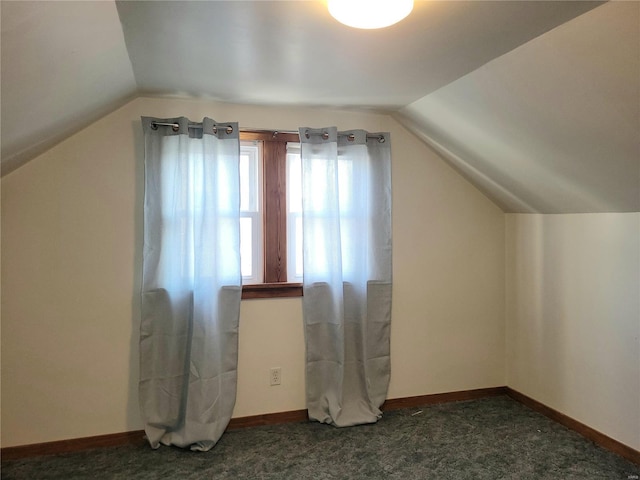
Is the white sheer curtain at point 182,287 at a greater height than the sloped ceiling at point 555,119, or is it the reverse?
the sloped ceiling at point 555,119

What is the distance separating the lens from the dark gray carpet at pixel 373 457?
237cm

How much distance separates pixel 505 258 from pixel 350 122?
160 centimetres

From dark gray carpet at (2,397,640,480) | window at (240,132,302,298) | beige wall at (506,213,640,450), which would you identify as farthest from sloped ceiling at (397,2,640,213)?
dark gray carpet at (2,397,640,480)

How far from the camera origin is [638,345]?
96.9 inches

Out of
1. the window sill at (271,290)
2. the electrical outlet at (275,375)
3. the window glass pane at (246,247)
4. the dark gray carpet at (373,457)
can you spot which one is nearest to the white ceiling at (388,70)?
the window glass pane at (246,247)

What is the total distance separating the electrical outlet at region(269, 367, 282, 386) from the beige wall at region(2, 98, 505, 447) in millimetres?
29

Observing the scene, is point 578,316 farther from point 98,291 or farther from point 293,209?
point 98,291

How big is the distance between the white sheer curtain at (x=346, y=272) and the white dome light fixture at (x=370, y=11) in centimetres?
142

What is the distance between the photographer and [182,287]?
271 cm

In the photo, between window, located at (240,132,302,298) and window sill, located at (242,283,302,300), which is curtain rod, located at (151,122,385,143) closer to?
window, located at (240,132,302,298)

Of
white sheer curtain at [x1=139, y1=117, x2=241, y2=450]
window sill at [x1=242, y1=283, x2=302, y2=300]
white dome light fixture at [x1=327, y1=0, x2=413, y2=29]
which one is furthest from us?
window sill at [x1=242, y1=283, x2=302, y2=300]

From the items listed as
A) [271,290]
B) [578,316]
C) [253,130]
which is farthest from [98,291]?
[578,316]

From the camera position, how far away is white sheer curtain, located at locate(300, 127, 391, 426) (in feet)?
9.66

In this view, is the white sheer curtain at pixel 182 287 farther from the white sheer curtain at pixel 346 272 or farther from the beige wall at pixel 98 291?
the white sheer curtain at pixel 346 272
